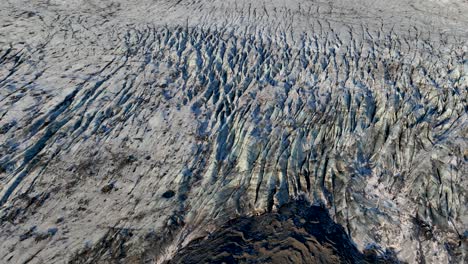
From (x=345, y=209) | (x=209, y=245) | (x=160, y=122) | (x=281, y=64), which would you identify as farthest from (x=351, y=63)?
(x=209, y=245)

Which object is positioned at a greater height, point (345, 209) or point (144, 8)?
point (144, 8)

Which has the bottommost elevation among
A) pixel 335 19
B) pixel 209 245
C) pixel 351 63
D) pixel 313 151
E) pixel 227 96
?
pixel 209 245

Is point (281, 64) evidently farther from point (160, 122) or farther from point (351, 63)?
point (160, 122)

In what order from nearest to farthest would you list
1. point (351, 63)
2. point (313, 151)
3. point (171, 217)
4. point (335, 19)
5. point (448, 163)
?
point (171, 217) → point (448, 163) → point (313, 151) → point (351, 63) → point (335, 19)

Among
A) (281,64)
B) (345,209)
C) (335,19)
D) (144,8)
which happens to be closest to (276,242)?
(345,209)

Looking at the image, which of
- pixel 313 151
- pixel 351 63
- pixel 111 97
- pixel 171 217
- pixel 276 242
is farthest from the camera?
pixel 351 63

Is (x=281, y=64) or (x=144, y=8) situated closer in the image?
(x=281, y=64)
